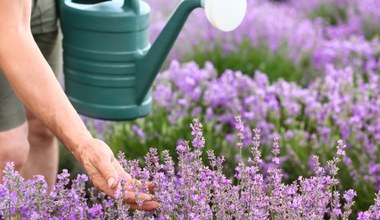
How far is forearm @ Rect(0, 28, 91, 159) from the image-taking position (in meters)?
2.09

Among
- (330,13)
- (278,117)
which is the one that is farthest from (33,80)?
(330,13)

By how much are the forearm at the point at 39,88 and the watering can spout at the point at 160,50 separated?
66 cm

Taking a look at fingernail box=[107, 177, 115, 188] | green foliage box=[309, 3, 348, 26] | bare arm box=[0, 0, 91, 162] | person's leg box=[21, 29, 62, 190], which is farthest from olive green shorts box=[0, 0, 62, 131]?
green foliage box=[309, 3, 348, 26]

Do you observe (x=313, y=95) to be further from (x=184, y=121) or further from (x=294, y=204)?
(x=294, y=204)

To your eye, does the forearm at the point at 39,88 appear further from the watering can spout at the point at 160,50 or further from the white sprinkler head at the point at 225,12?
the watering can spout at the point at 160,50

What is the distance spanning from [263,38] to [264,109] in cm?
142

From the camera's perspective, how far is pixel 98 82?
9.86 ft

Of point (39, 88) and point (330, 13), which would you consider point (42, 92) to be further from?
point (330, 13)

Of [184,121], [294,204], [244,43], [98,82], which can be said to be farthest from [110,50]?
[244,43]

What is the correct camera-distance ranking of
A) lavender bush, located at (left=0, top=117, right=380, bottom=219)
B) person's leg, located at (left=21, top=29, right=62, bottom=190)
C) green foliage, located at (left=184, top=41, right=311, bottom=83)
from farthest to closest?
1. green foliage, located at (left=184, top=41, right=311, bottom=83)
2. person's leg, located at (left=21, top=29, right=62, bottom=190)
3. lavender bush, located at (left=0, top=117, right=380, bottom=219)

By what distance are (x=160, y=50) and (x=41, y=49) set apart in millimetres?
410

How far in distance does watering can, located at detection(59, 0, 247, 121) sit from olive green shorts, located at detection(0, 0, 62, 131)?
0.11ft

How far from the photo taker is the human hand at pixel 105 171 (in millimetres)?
1956

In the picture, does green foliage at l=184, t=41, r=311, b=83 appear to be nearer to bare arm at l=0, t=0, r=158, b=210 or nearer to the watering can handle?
the watering can handle
